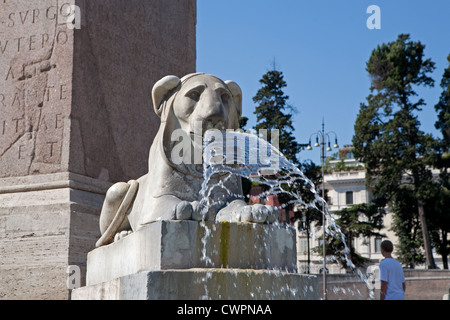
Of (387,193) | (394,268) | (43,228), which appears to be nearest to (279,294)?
(394,268)

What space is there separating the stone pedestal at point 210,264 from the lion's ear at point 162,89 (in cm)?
Answer: 136

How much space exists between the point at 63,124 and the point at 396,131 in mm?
31481

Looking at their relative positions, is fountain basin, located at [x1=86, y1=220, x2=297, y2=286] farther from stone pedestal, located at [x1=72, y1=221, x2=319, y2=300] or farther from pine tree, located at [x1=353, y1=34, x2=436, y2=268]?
pine tree, located at [x1=353, y1=34, x2=436, y2=268]

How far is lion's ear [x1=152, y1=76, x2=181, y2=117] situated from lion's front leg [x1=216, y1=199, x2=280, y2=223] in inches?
49.2

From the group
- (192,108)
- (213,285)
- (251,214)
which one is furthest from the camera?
(192,108)

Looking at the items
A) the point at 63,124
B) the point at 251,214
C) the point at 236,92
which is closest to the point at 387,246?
the point at 236,92

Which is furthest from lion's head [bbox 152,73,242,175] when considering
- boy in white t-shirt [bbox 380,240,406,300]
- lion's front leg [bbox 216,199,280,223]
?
boy in white t-shirt [bbox 380,240,406,300]

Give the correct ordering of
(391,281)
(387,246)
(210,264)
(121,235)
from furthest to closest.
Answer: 1. (387,246)
2. (391,281)
3. (121,235)
4. (210,264)

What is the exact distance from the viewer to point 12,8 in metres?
9.50

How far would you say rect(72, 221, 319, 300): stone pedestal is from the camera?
4.69m

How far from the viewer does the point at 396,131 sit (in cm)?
3803

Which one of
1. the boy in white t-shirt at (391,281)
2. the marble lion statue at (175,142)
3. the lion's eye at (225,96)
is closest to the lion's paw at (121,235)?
the marble lion statue at (175,142)

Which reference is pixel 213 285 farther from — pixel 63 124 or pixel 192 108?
pixel 63 124

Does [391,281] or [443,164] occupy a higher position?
[443,164]
